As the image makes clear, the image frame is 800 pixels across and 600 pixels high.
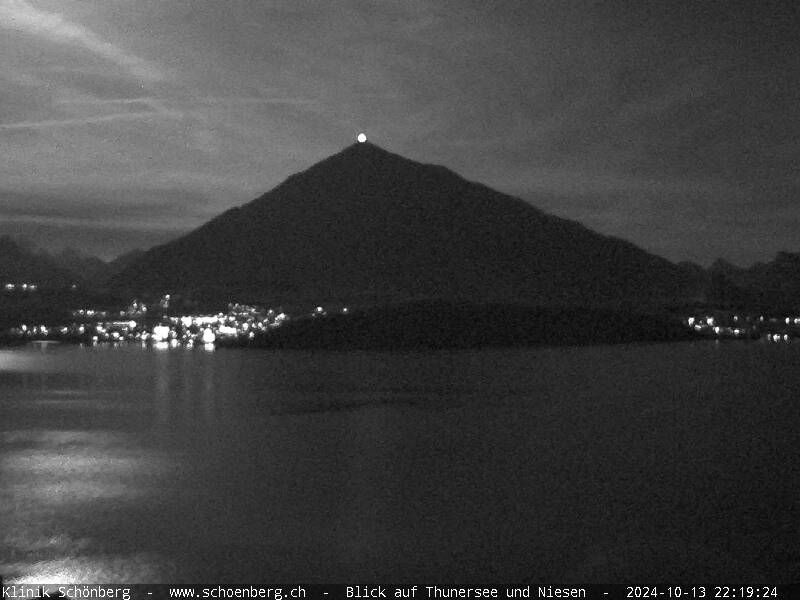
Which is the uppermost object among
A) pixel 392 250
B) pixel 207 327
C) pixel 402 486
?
pixel 392 250

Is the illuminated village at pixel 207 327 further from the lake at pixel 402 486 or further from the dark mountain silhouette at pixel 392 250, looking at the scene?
the lake at pixel 402 486

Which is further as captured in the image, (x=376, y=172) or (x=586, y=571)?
(x=376, y=172)

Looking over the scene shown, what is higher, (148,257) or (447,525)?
(148,257)

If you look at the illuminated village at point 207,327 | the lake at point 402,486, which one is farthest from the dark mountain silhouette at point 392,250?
the lake at point 402,486

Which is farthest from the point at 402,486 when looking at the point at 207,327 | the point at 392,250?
the point at 392,250

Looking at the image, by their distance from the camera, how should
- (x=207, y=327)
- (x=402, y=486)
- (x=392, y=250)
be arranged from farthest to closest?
(x=392, y=250) < (x=207, y=327) < (x=402, y=486)

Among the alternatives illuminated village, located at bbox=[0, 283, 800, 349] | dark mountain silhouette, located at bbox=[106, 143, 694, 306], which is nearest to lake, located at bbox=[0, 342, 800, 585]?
illuminated village, located at bbox=[0, 283, 800, 349]

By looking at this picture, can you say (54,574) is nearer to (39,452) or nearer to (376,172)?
(39,452)

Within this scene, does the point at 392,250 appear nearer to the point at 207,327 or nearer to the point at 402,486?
the point at 207,327

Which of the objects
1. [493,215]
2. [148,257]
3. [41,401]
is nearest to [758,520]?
[41,401]
